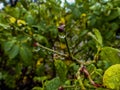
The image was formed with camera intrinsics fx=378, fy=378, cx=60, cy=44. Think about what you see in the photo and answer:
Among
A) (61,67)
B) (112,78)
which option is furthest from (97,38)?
(112,78)

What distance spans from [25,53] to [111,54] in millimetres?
981

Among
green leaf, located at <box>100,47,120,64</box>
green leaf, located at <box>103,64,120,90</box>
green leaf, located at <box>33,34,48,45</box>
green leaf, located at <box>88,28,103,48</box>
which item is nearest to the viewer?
green leaf, located at <box>103,64,120,90</box>

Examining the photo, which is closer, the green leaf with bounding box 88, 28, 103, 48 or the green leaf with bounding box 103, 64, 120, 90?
the green leaf with bounding box 103, 64, 120, 90

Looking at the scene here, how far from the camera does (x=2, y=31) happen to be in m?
1.90

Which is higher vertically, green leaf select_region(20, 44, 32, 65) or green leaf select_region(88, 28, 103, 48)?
green leaf select_region(20, 44, 32, 65)

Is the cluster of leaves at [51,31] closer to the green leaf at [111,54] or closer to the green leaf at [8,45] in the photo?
the green leaf at [8,45]

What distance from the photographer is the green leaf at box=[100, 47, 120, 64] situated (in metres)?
0.93

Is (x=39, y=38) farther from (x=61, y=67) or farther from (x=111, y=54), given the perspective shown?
(x=111, y=54)

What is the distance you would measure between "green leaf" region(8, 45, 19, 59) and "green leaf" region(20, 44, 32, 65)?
2 cm

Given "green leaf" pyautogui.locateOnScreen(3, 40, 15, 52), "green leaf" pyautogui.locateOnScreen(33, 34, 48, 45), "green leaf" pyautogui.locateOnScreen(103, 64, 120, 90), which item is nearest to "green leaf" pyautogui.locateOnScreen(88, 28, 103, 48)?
"green leaf" pyautogui.locateOnScreen(103, 64, 120, 90)

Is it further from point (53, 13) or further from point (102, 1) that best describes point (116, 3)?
point (53, 13)

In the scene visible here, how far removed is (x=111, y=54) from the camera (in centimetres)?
94

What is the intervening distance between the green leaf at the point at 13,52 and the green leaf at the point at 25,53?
0.02 meters

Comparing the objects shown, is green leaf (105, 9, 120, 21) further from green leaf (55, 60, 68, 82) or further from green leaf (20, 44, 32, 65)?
green leaf (55, 60, 68, 82)
